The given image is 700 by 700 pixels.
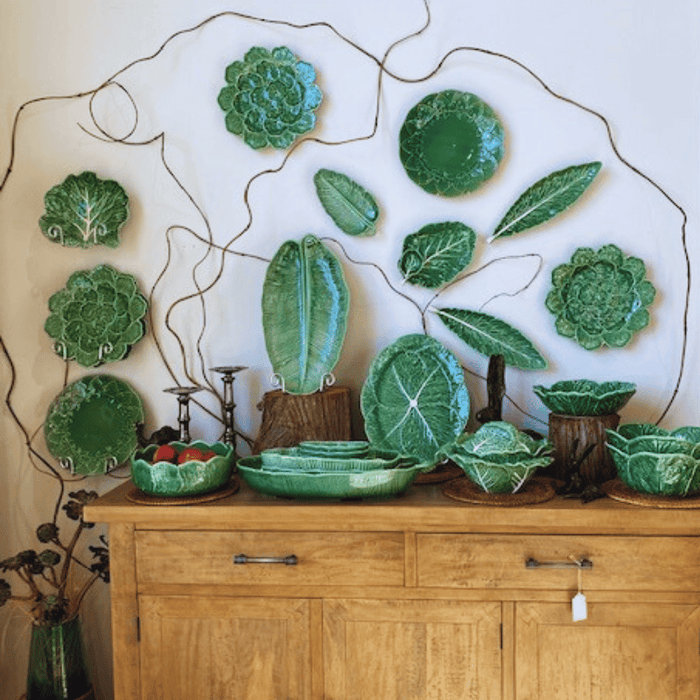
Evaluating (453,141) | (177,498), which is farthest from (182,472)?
(453,141)

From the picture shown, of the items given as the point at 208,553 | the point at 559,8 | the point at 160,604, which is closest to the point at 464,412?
the point at 208,553

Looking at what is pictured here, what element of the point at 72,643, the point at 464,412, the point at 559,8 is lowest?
the point at 72,643

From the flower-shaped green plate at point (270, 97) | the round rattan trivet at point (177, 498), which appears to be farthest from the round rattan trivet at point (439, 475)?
the flower-shaped green plate at point (270, 97)

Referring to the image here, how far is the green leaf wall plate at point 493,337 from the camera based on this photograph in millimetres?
2178

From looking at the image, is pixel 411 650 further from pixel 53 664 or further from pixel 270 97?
pixel 270 97

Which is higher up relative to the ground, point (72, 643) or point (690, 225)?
point (690, 225)

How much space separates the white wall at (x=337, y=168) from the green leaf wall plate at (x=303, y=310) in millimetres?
80

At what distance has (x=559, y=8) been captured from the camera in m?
2.14

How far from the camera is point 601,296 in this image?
7.04ft

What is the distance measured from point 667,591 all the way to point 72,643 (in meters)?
1.40

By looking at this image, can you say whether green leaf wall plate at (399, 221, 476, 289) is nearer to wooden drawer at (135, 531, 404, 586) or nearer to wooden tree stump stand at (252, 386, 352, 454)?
wooden tree stump stand at (252, 386, 352, 454)

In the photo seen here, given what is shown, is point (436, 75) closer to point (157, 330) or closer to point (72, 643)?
point (157, 330)

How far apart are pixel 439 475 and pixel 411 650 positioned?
394mm

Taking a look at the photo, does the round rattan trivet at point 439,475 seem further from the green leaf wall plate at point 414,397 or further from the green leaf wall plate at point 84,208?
the green leaf wall plate at point 84,208
